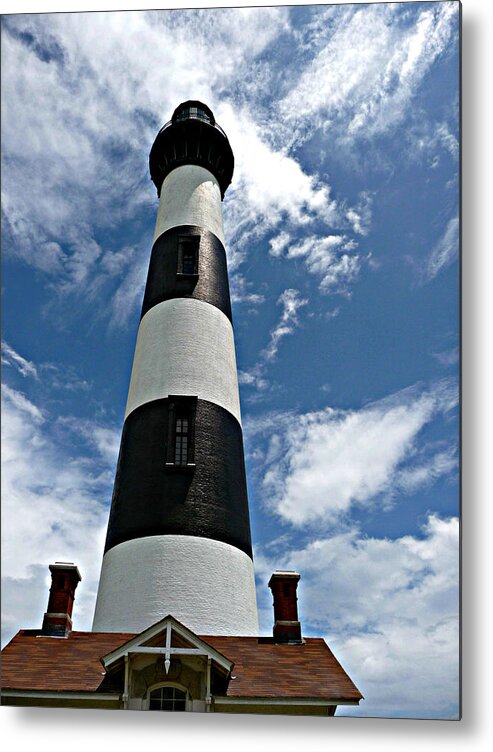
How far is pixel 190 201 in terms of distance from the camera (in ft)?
30.4

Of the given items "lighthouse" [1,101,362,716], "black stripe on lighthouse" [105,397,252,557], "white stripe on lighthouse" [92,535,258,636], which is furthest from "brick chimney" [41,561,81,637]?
"black stripe on lighthouse" [105,397,252,557]

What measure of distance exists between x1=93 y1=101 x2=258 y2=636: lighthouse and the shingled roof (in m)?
0.28

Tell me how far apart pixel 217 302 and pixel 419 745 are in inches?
204

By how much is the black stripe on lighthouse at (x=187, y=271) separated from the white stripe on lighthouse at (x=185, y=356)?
0.47 ft

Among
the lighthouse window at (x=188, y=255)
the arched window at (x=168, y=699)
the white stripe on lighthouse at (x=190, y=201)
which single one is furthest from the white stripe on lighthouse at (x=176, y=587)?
the white stripe on lighthouse at (x=190, y=201)

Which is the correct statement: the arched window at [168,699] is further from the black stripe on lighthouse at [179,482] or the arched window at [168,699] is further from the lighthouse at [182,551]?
the black stripe on lighthouse at [179,482]

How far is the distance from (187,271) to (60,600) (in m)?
4.08

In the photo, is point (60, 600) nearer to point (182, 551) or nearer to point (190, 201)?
point (182, 551)

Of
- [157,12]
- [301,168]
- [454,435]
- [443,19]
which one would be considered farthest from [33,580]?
[443,19]

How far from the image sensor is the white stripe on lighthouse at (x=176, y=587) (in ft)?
21.1

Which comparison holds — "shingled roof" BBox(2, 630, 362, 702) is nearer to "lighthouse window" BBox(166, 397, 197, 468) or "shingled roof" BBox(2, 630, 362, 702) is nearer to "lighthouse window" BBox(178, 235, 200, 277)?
"lighthouse window" BBox(166, 397, 197, 468)

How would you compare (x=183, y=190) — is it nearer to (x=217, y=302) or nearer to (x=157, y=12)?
(x=217, y=302)

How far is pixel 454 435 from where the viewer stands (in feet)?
17.9

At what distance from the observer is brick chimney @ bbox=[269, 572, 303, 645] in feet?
21.6
